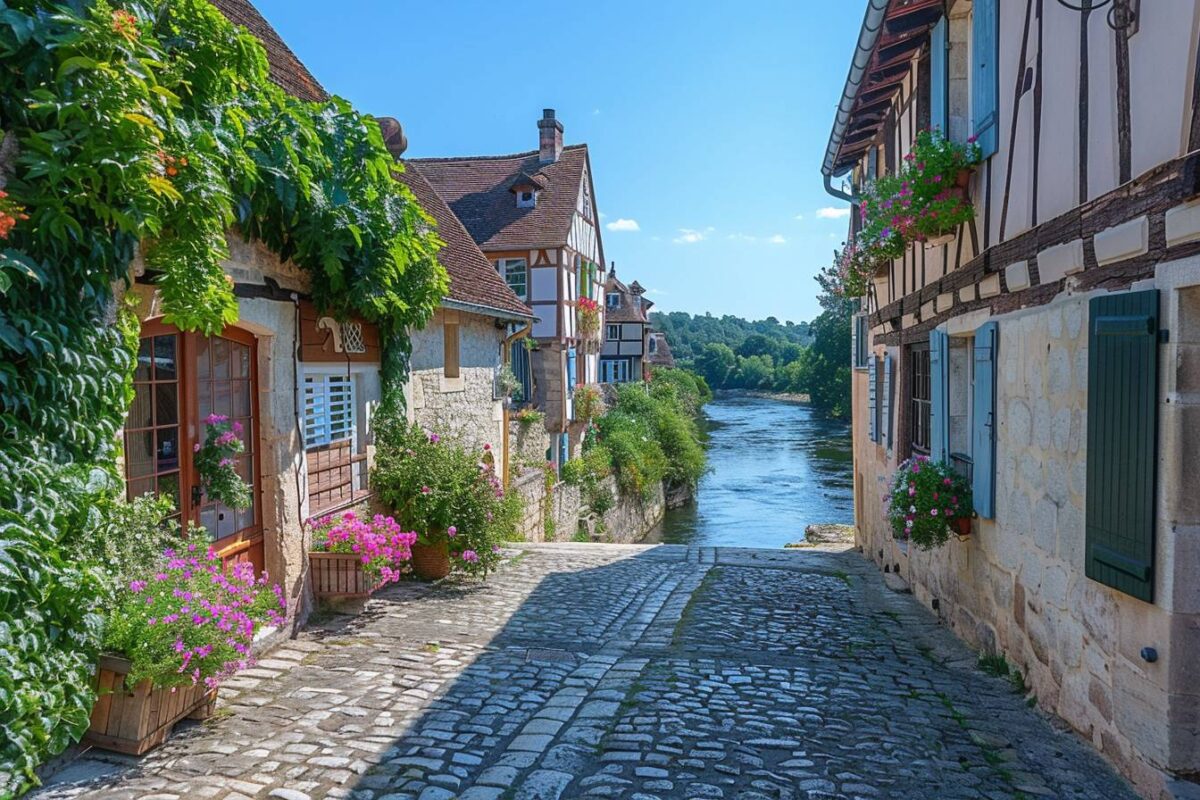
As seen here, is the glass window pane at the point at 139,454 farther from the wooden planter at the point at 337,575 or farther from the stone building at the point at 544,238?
the stone building at the point at 544,238

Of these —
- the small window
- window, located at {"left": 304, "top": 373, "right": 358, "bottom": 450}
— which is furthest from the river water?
window, located at {"left": 304, "top": 373, "right": 358, "bottom": 450}

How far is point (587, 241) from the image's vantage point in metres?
21.6

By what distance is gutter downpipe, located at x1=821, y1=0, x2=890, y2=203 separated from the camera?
5.99 metres

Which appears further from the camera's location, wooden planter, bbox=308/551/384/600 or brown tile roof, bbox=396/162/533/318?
brown tile roof, bbox=396/162/533/318

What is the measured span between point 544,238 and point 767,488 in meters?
12.4

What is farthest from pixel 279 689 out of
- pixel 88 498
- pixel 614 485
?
pixel 614 485

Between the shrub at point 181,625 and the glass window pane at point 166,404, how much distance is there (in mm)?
880

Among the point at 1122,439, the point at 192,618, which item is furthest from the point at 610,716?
the point at 1122,439

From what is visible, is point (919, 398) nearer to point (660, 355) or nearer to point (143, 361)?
point (143, 361)

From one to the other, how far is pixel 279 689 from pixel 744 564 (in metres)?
5.56

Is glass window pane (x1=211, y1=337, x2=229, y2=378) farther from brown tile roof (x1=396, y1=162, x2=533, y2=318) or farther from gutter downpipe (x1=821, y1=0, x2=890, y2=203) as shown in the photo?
gutter downpipe (x1=821, y1=0, x2=890, y2=203)

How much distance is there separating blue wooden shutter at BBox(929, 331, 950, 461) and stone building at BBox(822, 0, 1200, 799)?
2cm

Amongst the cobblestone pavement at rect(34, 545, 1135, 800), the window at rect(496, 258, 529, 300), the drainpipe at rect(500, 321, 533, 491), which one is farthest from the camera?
the window at rect(496, 258, 529, 300)

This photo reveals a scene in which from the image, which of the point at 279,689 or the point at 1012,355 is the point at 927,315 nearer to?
the point at 1012,355
